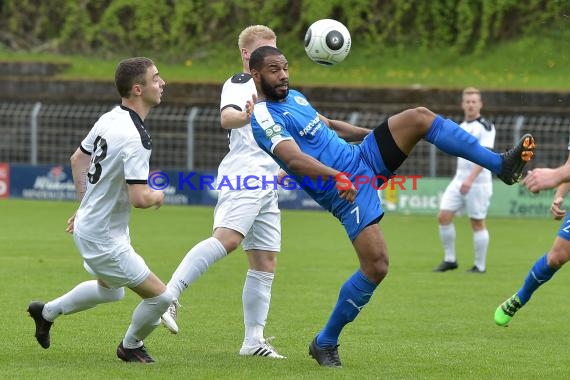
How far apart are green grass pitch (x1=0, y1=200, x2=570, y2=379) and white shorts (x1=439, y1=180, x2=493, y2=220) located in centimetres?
77

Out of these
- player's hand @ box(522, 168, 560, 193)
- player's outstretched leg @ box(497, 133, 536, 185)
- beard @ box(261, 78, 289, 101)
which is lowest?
player's hand @ box(522, 168, 560, 193)

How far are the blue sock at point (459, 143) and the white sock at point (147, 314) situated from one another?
1.97 meters

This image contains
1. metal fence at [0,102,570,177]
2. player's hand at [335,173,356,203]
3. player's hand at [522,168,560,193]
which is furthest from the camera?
metal fence at [0,102,570,177]

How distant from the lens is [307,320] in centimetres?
1019

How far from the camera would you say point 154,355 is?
812 cm

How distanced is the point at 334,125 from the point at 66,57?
27262 mm

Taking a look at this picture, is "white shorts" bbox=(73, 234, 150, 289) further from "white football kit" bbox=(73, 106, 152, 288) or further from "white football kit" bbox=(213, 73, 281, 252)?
"white football kit" bbox=(213, 73, 281, 252)

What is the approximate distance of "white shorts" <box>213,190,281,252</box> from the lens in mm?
8344

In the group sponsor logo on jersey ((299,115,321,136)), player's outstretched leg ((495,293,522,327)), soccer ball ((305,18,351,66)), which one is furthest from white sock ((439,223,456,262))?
sponsor logo on jersey ((299,115,321,136))

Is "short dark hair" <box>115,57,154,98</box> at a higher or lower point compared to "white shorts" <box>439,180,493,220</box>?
higher

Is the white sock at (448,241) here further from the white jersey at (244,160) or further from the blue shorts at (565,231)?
the white jersey at (244,160)

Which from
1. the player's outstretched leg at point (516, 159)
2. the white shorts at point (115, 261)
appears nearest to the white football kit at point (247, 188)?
the white shorts at point (115, 261)

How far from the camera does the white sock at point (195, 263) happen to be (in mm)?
8039

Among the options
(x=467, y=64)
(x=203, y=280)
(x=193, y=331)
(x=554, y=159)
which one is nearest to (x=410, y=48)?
(x=467, y=64)
